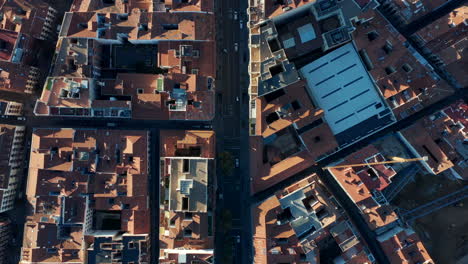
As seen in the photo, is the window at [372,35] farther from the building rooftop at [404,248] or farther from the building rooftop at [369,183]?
the building rooftop at [404,248]

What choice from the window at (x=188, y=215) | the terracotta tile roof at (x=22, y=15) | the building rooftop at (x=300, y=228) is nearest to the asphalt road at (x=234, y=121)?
the building rooftop at (x=300, y=228)

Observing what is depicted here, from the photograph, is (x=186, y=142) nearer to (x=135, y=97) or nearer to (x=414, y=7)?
(x=135, y=97)

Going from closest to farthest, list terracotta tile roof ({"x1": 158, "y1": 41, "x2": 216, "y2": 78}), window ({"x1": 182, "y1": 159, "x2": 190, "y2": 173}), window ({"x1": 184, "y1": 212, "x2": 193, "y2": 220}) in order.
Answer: terracotta tile roof ({"x1": 158, "y1": 41, "x2": 216, "y2": 78}) < window ({"x1": 182, "y1": 159, "x2": 190, "y2": 173}) < window ({"x1": 184, "y1": 212, "x2": 193, "y2": 220})

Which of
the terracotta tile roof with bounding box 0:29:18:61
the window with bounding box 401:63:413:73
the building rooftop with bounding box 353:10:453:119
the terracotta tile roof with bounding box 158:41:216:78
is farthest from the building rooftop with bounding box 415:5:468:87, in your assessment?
the terracotta tile roof with bounding box 0:29:18:61

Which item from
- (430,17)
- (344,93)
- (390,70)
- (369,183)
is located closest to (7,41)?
(344,93)

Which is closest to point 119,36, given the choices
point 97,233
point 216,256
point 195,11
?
point 195,11

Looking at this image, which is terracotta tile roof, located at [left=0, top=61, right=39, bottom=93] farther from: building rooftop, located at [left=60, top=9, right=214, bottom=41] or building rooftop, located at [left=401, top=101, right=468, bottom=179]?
building rooftop, located at [left=401, top=101, right=468, bottom=179]
